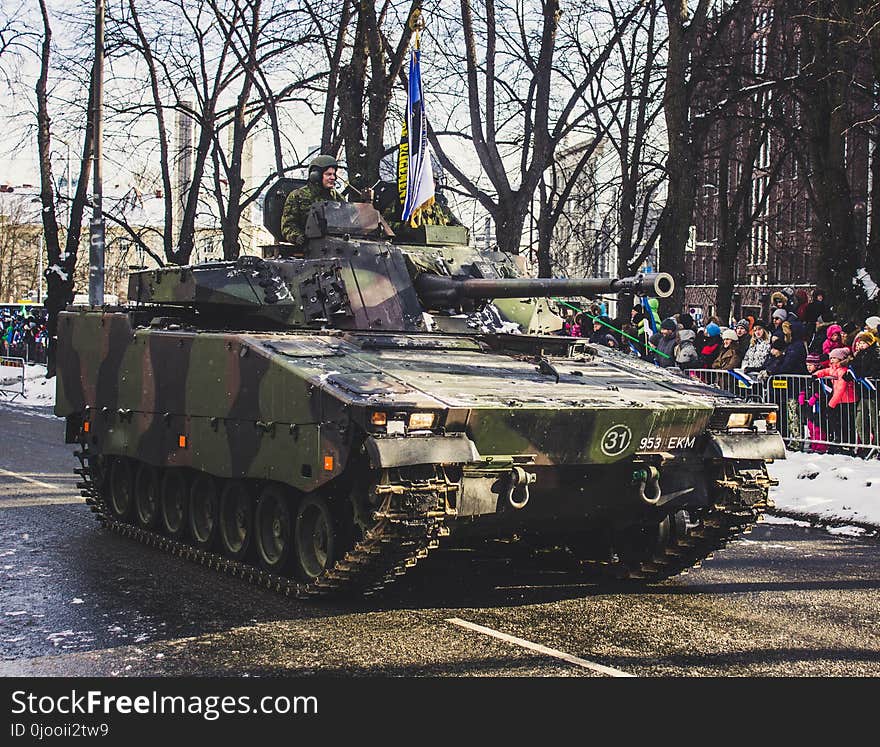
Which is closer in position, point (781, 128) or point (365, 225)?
point (365, 225)

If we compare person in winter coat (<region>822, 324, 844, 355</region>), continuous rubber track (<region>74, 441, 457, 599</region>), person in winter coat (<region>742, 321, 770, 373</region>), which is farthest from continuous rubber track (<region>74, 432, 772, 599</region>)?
person in winter coat (<region>742, 321, 770, 373</region>)

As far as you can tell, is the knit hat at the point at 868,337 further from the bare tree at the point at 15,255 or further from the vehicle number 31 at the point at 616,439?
the bare tree at the point at 15,255

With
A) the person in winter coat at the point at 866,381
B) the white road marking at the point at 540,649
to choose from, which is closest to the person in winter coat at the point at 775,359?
the person in winter coat at the point at 866,381

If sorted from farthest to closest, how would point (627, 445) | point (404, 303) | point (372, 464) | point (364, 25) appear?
point (364, 25) → point (404, 303) → point (627, 445) → point (372, 464)

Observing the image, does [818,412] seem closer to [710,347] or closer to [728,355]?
[728,355]

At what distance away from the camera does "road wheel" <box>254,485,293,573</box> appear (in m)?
9.30

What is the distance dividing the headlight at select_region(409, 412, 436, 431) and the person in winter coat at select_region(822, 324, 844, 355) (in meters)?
8.42

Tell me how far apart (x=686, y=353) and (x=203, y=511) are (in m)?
8.67

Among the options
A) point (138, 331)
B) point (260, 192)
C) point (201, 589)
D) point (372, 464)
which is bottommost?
point (201, 589)

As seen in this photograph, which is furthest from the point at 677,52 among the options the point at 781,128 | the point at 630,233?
the point at 630,233

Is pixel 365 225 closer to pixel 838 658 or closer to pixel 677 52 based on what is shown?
pixel 838 658

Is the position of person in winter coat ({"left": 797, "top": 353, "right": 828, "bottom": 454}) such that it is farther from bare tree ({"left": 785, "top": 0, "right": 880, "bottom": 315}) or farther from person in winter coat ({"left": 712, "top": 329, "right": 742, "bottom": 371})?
bare tree ({"left": 785, "top": 0, "right": 880, "bottom": 315})

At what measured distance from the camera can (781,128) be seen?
936 inches

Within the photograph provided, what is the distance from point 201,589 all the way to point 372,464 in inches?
83.5
